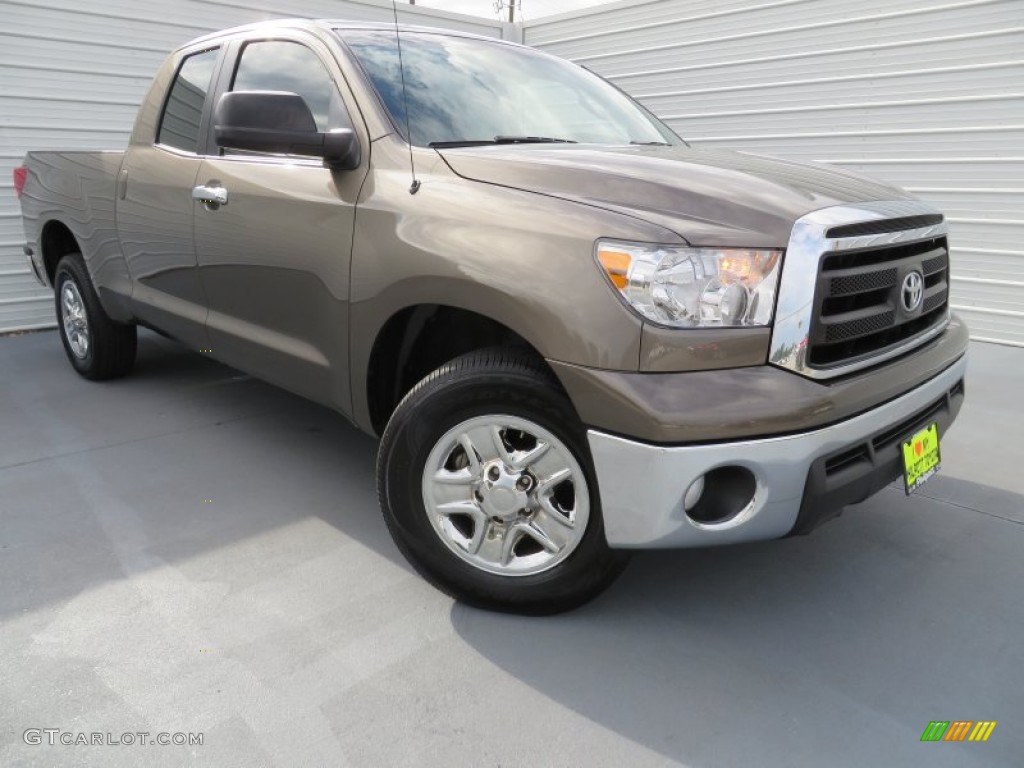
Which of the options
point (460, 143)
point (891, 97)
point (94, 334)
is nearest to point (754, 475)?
point (460, 143)

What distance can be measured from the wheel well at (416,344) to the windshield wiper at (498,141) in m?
0.55

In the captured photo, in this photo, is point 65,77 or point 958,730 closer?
point 958,730

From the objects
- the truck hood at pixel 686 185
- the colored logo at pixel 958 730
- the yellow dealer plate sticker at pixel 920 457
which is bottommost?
the colored logo at pixel 958 730

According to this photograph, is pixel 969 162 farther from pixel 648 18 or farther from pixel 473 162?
pixel 473 162

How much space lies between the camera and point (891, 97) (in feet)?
20.4

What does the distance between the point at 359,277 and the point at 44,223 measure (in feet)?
10.7

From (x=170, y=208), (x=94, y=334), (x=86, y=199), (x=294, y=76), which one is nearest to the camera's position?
(x=294, y=76)

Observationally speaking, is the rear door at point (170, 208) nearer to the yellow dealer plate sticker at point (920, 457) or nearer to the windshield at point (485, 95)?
the windshield at point (485, 95)

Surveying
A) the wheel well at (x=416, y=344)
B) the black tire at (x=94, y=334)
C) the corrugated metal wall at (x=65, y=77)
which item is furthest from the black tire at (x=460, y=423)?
the corrugated metal wall at (x=65, y=77)

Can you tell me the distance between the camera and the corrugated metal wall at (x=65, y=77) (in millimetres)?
5777

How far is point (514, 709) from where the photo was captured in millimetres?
1886

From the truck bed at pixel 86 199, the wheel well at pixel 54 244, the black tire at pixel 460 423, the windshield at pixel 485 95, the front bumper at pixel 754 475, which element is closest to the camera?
the front bumper at pixel 754 475

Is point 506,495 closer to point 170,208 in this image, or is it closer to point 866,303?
point 866,303

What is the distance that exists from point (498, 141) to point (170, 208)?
1.67 metres
